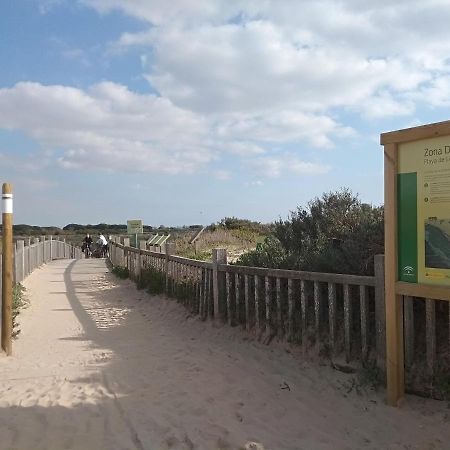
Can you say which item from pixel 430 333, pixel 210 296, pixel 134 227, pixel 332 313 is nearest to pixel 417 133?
pixel 430 333

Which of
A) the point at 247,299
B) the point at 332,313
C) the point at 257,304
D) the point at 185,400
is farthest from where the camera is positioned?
the point at 247,299

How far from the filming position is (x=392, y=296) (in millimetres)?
4688

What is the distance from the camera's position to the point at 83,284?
14766mm

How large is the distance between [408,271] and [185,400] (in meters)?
2.45

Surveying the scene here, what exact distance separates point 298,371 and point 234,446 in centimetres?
198

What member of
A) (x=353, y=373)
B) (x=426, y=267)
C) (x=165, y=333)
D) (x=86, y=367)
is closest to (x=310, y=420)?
(x=353, y=373)

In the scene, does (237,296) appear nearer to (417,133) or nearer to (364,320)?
(364,320)

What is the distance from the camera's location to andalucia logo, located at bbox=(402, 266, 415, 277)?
4523 mm

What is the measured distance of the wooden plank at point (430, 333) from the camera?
461 centimetres

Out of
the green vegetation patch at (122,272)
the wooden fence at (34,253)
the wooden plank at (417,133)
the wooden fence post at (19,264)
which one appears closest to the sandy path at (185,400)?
the wooden plank at (417,133)

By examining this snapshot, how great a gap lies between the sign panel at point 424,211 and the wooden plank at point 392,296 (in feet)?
0.17

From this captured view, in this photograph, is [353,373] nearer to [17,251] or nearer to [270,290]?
[270,290]

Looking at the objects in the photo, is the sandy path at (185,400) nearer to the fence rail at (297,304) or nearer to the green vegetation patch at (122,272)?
the fence rail at (297,304)

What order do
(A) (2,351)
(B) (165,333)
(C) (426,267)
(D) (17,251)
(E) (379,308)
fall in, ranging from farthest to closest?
(D) (17,251) → (B) (165,333) → (A) (2,351) → (E) (379,308) → (C) (426,267)
